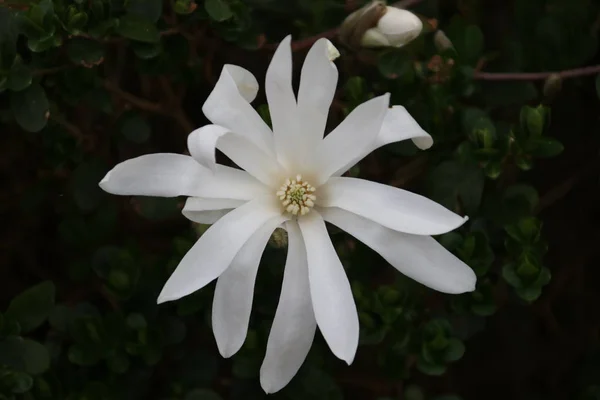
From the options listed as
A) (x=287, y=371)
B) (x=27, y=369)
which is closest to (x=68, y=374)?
(x=27, y=369)

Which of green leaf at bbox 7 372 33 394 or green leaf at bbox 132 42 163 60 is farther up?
green leaf at bbox 132 42 163 60

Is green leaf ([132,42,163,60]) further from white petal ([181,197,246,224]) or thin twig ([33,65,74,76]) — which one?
white petal ([181,197,246,224])

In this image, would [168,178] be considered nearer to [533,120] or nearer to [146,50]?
[146,50]

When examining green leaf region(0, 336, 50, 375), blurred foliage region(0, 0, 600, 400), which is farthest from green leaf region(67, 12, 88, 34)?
green leaf region(0, 336, 50, 375)

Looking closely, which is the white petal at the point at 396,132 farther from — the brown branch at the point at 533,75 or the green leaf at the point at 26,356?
the green leaf at the point at 26,356

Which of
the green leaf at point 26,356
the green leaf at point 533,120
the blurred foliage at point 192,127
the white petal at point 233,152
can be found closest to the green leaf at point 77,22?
the blurred foliage at point 192,127

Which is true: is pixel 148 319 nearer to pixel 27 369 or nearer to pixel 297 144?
pixel 27 369

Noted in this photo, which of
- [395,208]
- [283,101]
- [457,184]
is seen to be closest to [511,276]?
[457,184]
